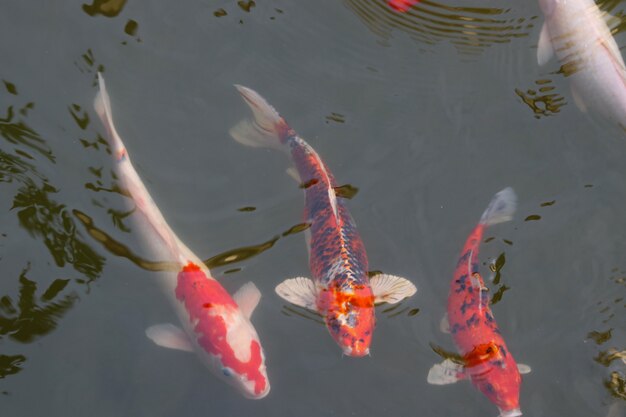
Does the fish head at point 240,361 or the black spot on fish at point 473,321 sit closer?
the fish head at point 240,361

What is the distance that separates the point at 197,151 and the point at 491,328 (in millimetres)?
2494

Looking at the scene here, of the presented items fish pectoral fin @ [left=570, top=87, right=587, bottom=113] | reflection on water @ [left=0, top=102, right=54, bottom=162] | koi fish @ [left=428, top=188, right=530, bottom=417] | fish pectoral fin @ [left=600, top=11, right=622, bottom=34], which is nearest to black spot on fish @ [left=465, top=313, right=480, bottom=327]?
koi fish @ [left=428, top=188, right=530, bottom=417]

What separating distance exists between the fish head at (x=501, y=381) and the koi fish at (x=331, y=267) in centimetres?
70

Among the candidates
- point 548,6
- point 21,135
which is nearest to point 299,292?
point 21,135

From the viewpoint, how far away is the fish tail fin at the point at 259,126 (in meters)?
5.53

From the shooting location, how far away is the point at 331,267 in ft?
16.1

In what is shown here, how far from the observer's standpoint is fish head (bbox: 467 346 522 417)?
15.0 feet

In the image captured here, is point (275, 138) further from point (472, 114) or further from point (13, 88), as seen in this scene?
point (13, 88)

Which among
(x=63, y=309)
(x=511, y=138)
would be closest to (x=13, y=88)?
(x=63, y=309)

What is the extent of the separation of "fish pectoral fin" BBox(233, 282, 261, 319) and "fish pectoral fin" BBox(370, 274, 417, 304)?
2.50ft

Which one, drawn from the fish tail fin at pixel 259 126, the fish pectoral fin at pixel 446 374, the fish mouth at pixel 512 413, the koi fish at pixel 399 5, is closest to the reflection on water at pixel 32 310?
the fish tail fin at pixel 259 126

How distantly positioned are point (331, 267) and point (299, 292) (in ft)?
0.92

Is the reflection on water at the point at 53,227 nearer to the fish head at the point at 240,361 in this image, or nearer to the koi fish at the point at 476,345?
the fish head at the point at 240,361

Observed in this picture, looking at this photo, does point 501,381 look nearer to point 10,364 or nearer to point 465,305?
point 465,305
